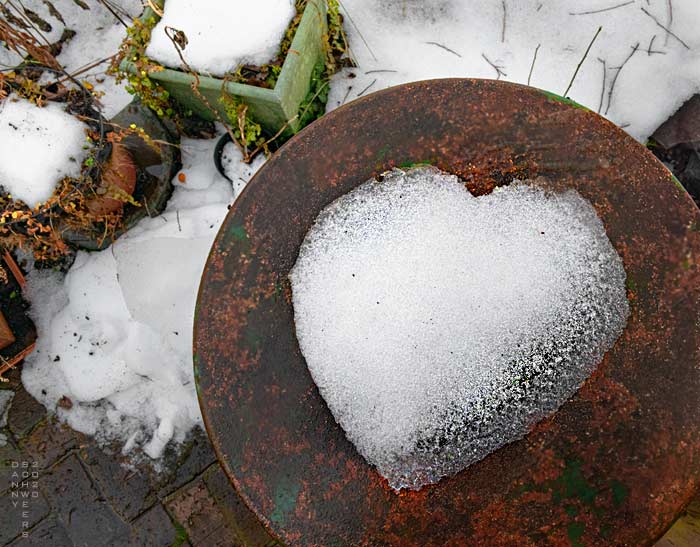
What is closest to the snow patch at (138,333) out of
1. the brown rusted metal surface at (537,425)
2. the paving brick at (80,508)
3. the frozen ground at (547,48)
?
the paving brick at (80,508)

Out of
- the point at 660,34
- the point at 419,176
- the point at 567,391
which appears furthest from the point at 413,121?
the point at 660,34

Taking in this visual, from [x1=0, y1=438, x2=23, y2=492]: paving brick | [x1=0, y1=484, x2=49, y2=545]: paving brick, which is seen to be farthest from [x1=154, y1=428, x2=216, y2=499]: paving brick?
[x1=0, y1=438, x2=23, y2=492]: paving brick

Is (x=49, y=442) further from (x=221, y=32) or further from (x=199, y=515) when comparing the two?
(x=221, y=32)

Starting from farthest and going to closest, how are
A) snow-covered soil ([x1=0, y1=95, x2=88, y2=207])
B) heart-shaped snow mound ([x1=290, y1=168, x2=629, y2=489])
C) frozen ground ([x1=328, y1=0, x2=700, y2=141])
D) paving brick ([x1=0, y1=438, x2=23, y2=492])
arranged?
paving brick ([x1=0, y1=438, x2=23, y2=492]) → frozen ground ([x1=328, y1=0, x2=700, y2=141]) → snow-covered soil ([x1=0, y1=95, x2=88, y2=207]) → heart-shaped snow mound ([x1=290, y1=168, x2=629, y2=489])

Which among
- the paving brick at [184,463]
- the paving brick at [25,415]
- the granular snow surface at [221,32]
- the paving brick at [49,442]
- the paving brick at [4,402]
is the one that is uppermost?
the granular snow surface at [221,32]

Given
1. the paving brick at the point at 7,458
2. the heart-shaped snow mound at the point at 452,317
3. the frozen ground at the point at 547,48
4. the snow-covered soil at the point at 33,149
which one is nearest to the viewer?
the heart-shaped snow mound at the point at 452,317

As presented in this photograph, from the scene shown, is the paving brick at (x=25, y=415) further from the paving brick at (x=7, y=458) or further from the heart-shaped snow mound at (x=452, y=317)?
the heart-shaped snow mound at (x=452, y=317)

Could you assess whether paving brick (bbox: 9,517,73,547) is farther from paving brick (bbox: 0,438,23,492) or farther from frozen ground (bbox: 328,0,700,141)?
frozen ground (bbox: 328,0,700,141)

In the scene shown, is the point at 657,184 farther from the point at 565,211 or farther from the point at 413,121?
the point at 413,121

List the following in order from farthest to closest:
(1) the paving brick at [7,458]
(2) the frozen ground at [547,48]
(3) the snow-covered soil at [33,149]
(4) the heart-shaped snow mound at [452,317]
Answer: (1) the paving brick at [7,458] < (2) the frozen ground at [547,48] < (3) the snow-covered soil at [33,149] < (4) the heart-shaped snow mound at [452,317]
